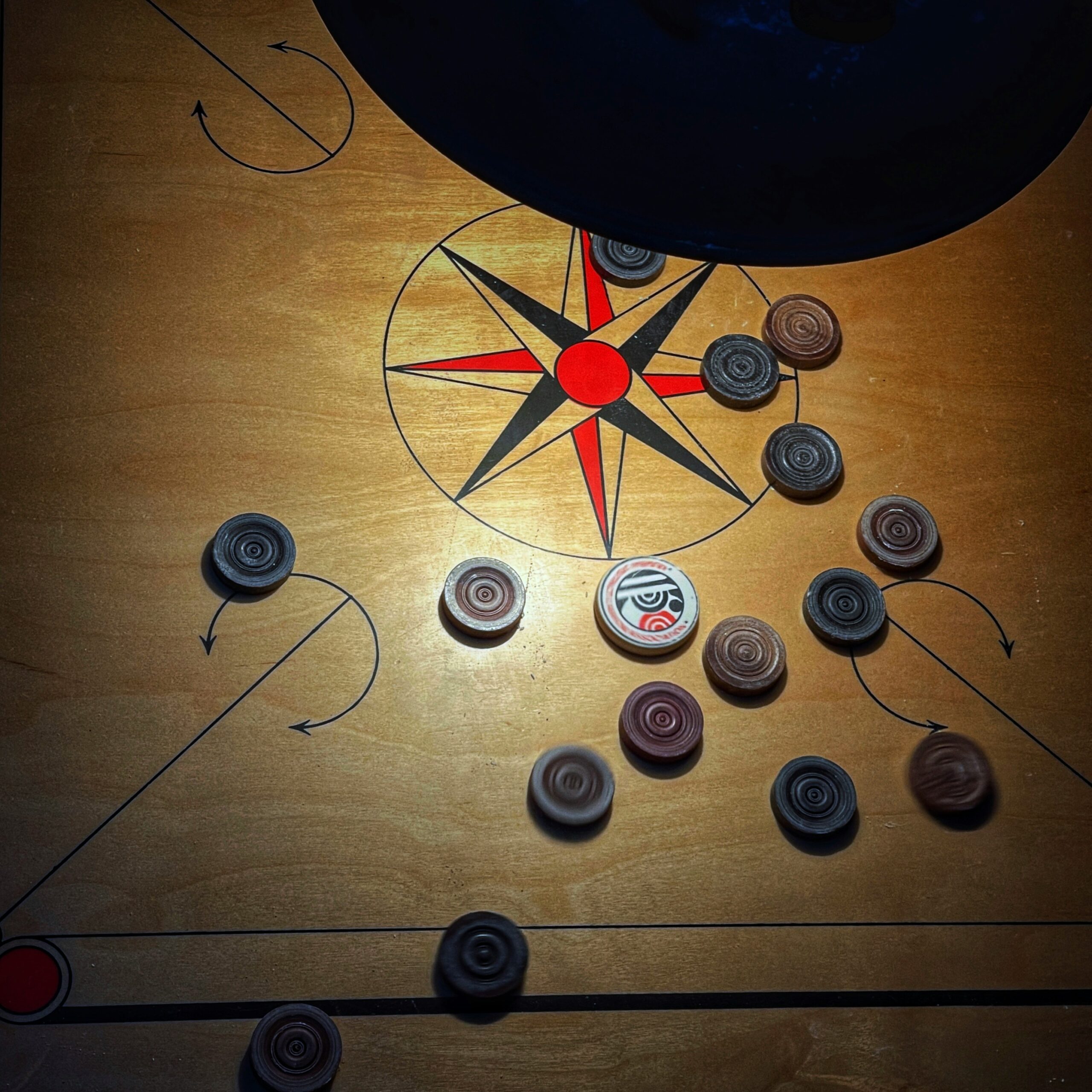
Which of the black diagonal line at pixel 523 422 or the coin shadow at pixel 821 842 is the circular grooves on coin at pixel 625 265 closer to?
the black diagonal line at pixel 523 422

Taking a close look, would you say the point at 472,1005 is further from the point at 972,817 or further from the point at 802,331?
the point at 802,331

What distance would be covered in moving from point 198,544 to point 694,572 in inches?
49.9

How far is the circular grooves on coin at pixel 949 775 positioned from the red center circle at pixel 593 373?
1.24m

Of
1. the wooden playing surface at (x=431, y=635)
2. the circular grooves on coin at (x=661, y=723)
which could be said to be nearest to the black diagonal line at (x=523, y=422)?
the wooden playing surface at (x=431, y=635)

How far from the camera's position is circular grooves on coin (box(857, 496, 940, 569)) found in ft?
10.7

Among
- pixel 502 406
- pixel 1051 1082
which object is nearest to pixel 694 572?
pixel 502 406

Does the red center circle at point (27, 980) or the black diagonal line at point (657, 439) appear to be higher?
the black diagonal line at point (657, 439)

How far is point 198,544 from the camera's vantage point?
3100 mm

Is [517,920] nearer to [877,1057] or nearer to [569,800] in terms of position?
[569,800]

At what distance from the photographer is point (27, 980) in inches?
103

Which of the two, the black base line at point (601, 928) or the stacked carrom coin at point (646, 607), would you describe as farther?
the stacked carrom coin at point (646, 607)

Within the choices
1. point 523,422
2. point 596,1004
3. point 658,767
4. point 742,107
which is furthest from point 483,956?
point 742,107

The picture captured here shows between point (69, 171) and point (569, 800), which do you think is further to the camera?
point (69, 171)

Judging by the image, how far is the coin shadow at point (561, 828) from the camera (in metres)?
2.89
